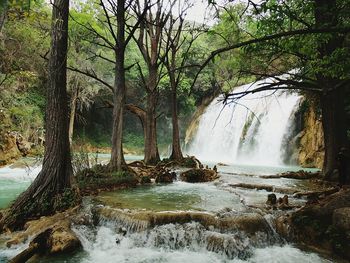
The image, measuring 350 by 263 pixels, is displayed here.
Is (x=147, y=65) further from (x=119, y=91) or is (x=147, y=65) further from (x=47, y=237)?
(x=47, y=237)

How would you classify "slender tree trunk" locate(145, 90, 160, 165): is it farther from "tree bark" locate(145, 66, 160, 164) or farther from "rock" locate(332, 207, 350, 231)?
"rock" locate(332, 207, 350, 231)

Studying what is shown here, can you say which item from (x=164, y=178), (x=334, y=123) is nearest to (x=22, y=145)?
(x=164, y=178)

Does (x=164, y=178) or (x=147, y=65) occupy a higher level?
(x=147, y=65)

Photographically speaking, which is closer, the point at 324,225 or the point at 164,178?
the point at 324,225

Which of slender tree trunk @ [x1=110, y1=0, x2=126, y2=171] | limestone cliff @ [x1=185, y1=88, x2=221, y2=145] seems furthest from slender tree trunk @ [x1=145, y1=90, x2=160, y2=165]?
limestone cliff @ [x1=185, y1=88, x2=221, y2=145]

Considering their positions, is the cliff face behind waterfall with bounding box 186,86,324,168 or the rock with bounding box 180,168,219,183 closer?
the rock with bounding box 180,168,219,183

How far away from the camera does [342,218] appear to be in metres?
5.59

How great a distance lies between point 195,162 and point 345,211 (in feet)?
31.6

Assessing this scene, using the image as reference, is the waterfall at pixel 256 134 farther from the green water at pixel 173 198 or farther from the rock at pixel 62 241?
the rock at pixel 62 241

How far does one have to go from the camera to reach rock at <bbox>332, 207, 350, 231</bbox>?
5.49m

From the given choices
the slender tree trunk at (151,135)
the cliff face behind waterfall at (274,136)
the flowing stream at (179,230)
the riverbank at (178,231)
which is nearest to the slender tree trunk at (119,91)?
the flowing stream at (179,230)

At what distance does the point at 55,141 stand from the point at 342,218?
5.88 metres

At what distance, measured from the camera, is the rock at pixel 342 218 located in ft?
18.0

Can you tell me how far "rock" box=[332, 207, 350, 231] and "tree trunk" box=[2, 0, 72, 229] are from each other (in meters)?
5.27
